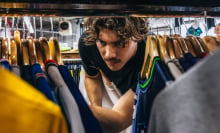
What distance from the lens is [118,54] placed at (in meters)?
1.42

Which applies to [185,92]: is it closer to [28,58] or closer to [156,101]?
[156,101]

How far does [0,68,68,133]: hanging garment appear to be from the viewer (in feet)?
1.10

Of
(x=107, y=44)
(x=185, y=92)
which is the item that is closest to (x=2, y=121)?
(x=185, y=92)

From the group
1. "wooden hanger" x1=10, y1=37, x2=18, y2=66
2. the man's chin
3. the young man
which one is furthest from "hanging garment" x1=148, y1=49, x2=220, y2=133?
the man's chin

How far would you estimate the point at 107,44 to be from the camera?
1407 millimetres

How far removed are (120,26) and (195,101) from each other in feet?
3.23

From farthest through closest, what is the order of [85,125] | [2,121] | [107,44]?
1. [107,44]
2. [85,125]
3. [2,121]

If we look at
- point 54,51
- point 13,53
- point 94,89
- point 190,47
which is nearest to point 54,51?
point 54,51

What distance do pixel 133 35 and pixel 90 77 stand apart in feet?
1.18

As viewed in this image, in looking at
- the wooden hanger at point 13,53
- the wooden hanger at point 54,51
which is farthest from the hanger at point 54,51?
the wooden hanger at point 13,53

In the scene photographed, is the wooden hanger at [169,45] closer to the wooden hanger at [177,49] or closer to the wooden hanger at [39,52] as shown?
the wooden hanger at [177,49]

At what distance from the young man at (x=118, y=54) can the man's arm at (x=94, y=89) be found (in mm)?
23

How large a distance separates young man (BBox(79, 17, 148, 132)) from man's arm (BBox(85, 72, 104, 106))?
23 millimetres

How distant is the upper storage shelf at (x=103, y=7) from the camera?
2.67ft
